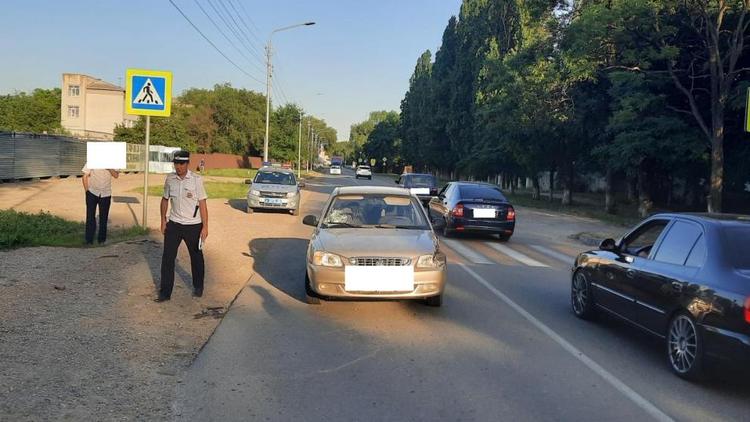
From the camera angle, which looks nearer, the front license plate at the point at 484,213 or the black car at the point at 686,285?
the black car at the point at 686,285

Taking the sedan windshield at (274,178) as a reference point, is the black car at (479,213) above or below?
below

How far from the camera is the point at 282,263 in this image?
36.6ft

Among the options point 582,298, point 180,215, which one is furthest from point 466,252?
point 180,215

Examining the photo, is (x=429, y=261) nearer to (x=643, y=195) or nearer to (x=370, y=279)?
(x=370, y=279)

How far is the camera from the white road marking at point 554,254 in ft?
44.9

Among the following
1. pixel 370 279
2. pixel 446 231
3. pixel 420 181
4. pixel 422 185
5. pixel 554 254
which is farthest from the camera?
pixel 420 181

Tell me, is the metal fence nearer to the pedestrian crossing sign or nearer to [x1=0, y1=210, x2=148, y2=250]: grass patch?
[x1=0, y1=210, x2=148, y2=250]: grass patch

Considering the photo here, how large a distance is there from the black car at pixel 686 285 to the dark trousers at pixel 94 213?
841cm

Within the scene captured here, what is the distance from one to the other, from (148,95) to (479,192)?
836 centimetres

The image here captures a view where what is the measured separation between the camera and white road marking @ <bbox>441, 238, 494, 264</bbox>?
12.5m

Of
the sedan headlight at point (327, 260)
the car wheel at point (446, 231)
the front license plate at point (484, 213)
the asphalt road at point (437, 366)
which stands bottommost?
the asphalt road at point (437, 366)

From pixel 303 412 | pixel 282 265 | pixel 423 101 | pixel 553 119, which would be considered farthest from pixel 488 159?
pixel 303 412

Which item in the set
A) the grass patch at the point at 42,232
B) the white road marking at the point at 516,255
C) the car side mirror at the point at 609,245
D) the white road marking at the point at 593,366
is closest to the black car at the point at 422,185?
the white road marking at the point at 516,255

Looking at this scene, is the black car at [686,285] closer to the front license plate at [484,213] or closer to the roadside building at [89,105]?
the front license plate at [484,213]
